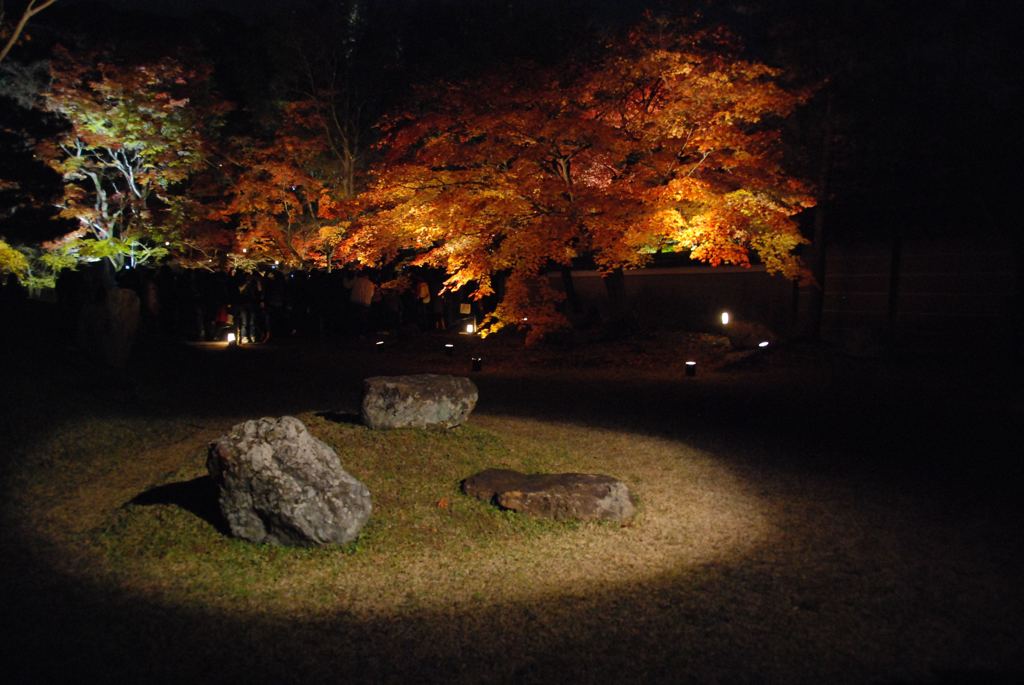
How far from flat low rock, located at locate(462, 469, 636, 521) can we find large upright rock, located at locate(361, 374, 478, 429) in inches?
58.2

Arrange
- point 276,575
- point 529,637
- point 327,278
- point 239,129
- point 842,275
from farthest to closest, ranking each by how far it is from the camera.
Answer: point 239,129, point 327,278, point 842,275, point 276,575, point 529,637

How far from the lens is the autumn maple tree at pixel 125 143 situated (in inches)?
811

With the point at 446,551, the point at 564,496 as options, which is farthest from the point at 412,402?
the point at 446,551

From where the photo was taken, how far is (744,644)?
3676 mm

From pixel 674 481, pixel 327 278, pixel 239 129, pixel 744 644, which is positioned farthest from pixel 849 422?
pixel 239 129

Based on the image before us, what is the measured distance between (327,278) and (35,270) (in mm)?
13201

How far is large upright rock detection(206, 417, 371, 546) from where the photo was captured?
4977 millimetres

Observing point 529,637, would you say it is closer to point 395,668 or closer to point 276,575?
point 395,668

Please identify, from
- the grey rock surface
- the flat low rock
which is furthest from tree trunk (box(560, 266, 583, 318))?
the flat low rock

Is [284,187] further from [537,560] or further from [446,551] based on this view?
[537,560]

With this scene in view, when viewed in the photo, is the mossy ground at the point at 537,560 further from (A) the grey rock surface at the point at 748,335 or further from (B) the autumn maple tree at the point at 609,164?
(A) the grey rock surface at the point at 748,335

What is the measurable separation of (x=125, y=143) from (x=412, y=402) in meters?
17.9

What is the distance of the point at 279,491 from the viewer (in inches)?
195

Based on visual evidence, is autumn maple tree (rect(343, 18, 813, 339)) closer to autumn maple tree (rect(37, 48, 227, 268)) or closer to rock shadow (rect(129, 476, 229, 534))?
rock shadow (rect(129, 476, 229, 534))
